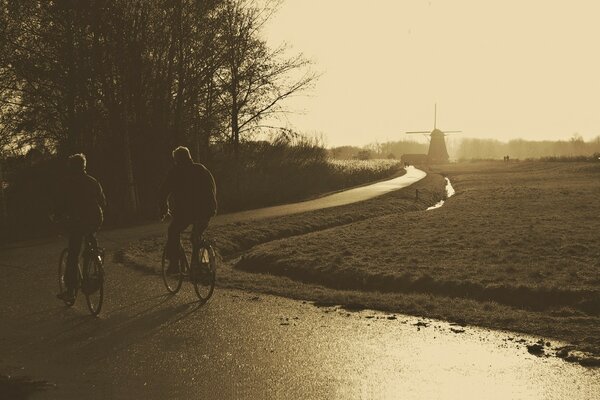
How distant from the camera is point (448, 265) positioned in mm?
13383

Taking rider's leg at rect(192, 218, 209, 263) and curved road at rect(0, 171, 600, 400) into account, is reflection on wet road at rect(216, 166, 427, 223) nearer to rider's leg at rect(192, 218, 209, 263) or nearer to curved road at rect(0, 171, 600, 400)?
rider's leg at rect(192, 218, 209, 263)

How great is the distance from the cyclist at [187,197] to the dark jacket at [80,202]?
3.52 ft

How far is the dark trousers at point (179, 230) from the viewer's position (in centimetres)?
1045

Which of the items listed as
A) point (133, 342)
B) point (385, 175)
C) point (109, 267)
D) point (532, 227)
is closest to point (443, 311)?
point (133, 342)

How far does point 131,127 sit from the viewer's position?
26828 millimetres

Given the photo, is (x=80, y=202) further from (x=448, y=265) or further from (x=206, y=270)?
(x=448, y=265)

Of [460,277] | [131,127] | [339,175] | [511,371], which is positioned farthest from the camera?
[339,175]

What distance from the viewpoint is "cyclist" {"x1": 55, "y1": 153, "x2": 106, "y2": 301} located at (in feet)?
31.7

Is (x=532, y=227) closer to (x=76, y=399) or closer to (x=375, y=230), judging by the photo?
(x=375, y=230)

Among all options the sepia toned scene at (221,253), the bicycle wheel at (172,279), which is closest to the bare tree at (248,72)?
the sepia toned scene at (221,253)

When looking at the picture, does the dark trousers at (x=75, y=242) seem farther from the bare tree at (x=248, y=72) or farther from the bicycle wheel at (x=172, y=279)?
the bare tree at (x=248, y=72)

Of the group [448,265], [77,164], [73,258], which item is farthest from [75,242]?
[448,265]

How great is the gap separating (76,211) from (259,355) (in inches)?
149

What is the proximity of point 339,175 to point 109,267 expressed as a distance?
118ft
